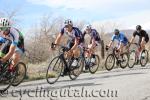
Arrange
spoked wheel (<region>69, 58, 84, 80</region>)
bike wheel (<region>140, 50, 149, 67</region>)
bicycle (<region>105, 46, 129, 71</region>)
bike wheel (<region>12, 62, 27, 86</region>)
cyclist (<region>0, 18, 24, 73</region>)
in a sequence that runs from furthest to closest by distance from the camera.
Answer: bike wheel (<region>140, 50, 149, 67</region>) → bicycle (<region>105, 46, 129, 71</region>) → spoked wheel (<region>69, 58, 84, 80</region>) → bike wheel (<region>12, 62, 27, 86</region>) → cyclist (<region>0, 18, 24, 73</region>)

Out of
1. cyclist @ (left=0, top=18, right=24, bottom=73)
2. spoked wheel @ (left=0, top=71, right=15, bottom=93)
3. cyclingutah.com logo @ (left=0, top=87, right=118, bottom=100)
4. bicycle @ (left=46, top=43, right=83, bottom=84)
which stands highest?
cyclist @ (left=0, top=18, right=24, bottom=73)

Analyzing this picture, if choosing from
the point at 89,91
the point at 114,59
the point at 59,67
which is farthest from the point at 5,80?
the point at 114,59

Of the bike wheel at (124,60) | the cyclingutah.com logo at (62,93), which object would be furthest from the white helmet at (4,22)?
the bike wheel at (124,60)

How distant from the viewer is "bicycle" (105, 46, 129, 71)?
64.2ft

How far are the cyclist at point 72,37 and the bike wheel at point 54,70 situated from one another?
697mm

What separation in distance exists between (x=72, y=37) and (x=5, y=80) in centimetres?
385

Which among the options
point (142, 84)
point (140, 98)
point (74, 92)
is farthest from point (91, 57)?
point (140, 98)

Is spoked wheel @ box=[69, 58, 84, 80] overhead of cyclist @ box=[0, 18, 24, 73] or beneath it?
beneath

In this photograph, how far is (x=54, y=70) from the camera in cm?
1406

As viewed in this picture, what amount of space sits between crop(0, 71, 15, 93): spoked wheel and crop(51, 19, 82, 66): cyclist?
3031mm

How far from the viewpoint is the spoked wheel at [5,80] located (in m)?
11.7

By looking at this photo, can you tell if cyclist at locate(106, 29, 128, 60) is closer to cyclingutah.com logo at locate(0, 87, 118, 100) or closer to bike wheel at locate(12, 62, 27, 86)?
bike wheel at locate(12, 62, 27, 86)

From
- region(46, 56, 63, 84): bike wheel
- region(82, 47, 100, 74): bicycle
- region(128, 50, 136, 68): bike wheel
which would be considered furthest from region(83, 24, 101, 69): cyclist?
region(46, 56, 63, 84): bike wheel

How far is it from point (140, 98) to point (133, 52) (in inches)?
425
